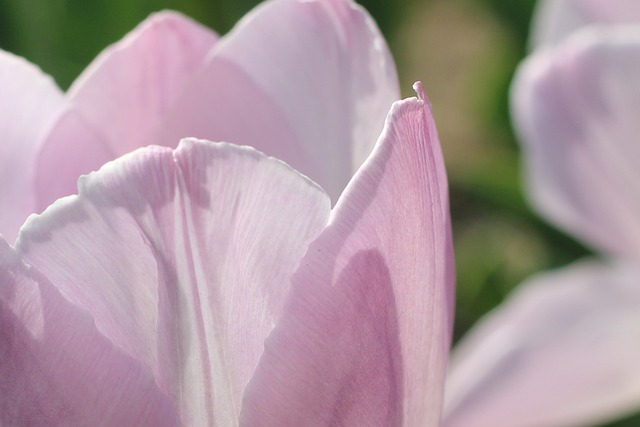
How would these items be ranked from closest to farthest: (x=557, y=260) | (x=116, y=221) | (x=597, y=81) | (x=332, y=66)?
(x=116, y=221)
(x=332, y=66)
(x=597, y=81)
(x=557, y=260)

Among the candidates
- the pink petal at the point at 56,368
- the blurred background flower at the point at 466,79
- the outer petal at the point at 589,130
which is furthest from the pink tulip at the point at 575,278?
the pink petal at the point at 56,368

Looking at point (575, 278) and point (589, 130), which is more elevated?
point (589, 130)

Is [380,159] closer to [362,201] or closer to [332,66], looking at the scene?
[362,201]

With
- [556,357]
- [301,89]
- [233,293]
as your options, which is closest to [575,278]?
[556,357]

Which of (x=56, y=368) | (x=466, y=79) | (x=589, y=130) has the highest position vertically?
(x=56, y=368)

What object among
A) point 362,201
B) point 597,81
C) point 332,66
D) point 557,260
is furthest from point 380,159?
point 557,260

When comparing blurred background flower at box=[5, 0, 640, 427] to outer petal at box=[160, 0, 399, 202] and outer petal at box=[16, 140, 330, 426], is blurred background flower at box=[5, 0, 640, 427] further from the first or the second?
outer petal at box=[16, 140, 330, 426]

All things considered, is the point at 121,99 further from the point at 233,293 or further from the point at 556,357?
the point at 556,357
